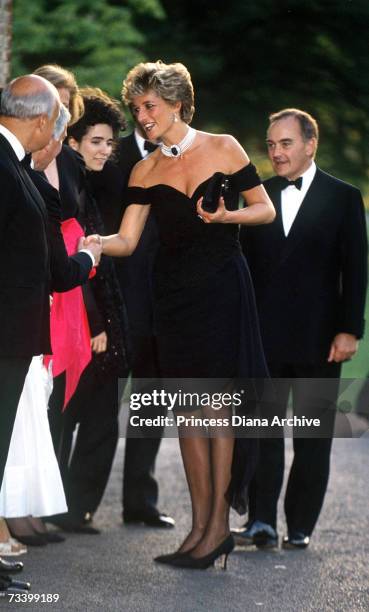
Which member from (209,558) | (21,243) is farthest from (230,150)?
(209,558)

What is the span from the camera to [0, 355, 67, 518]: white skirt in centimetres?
522

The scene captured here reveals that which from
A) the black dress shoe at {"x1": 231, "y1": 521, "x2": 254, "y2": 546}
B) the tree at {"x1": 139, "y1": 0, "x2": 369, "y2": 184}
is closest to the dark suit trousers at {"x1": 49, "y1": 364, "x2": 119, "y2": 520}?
the black dress shoe at {"x1": 231, "y1": 521, "x2": 254, "y2": 546}

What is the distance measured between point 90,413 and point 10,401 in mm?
1708

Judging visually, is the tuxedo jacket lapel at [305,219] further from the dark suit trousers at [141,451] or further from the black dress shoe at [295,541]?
the black dress shoe at [295,541]

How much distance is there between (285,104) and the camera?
10078mm

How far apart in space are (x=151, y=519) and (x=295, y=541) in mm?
806

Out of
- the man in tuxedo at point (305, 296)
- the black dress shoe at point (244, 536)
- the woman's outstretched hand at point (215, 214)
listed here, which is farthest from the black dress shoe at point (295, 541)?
the woman's outstretched hand at point (215, 214)

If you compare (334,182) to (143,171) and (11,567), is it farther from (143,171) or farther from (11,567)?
(11,567)

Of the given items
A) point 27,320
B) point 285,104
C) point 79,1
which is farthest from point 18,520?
point 79,1

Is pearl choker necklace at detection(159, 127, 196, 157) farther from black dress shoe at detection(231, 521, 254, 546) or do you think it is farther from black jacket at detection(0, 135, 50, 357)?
black dress shoe at detection(231, 521, 254, 546)

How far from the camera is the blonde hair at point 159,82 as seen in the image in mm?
5297

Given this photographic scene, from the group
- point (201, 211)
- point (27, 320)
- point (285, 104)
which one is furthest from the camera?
point (285, 104)

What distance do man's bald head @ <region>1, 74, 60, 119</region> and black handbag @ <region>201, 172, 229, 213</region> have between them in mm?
834

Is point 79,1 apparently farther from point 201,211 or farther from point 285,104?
point 201,211
